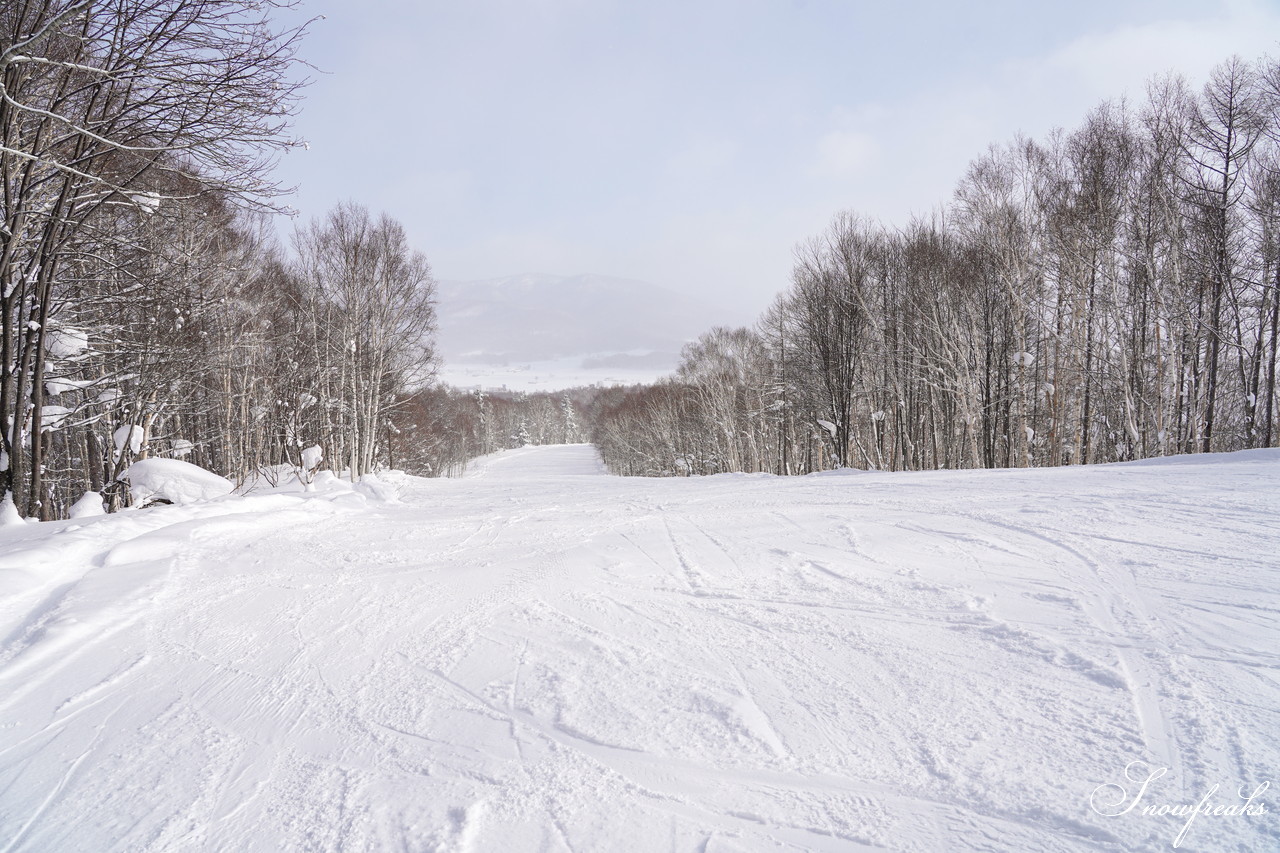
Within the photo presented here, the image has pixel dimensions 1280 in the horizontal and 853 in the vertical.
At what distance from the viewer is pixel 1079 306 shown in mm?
16547

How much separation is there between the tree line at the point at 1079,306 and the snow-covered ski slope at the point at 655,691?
554 inches

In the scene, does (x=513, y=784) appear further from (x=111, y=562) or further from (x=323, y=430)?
(x=323, y=430)

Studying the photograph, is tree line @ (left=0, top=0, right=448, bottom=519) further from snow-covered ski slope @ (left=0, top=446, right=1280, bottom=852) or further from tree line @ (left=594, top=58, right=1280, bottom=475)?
tree line @ (left=594, top=58, right=1280, bottom=475)

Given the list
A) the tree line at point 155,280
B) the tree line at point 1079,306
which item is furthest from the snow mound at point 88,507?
the tree line at point 1079,306

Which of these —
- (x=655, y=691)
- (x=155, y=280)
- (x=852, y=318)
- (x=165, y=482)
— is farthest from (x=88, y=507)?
(x=852, y=318)

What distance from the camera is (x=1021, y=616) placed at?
333 cm

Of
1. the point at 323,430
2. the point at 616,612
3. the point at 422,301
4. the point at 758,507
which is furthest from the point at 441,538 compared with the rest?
the point at 323,430

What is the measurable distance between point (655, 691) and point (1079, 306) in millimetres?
19634

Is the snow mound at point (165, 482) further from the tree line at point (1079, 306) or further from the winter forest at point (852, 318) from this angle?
the tree line at point (1079, 306)

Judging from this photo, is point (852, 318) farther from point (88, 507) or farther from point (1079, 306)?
point (88, 507)

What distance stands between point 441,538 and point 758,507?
14.1 ft

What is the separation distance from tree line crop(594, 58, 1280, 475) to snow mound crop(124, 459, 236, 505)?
1726 cm

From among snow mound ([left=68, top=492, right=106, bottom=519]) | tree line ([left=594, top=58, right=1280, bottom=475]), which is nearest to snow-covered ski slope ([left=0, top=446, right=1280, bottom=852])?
snow mound ([left=68, top=492, right=106, bottom=519])

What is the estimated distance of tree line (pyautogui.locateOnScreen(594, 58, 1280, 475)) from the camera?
48.2 feet
